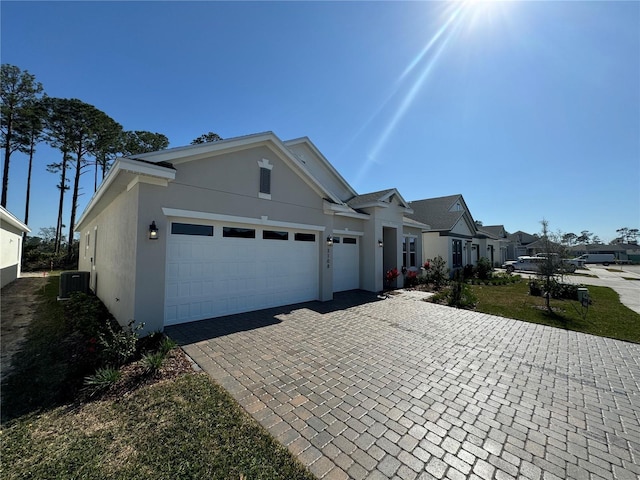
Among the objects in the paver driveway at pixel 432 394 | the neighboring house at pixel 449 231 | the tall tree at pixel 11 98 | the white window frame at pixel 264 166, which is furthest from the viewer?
the tall tree at pixel 11 98

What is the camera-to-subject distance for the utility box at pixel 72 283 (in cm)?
1105

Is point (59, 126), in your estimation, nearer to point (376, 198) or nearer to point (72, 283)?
point (72, 283)

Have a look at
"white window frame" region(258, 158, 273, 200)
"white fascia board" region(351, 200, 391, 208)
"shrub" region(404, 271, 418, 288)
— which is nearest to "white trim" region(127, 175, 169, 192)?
"white window frame" region(258, 158, 273, 200)

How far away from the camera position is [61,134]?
77.9ft

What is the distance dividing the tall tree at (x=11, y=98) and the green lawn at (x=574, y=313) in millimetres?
37502

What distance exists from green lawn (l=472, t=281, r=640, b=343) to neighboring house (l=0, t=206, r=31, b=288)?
22.3 metres

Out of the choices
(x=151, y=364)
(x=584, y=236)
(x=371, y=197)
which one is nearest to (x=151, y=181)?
(x=151, y=364)

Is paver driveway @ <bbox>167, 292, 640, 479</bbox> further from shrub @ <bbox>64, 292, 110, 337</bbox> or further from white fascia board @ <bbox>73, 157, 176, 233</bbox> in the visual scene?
white fascia board @ <bbox>73, 157, 176, 233</bbox>

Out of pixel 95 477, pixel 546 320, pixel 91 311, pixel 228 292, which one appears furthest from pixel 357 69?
pixel 91 311

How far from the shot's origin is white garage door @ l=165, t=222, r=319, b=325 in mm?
6820

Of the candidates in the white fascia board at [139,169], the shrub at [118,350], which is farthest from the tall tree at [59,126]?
the shrub at [118,350]

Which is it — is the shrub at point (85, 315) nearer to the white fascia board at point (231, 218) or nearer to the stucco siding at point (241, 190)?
the white fascia board at point (231, 218)

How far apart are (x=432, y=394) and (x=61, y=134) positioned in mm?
34910

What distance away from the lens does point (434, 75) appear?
937 cm
